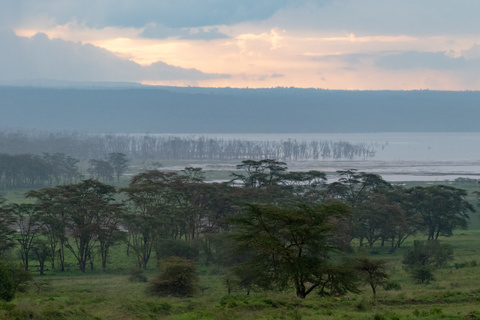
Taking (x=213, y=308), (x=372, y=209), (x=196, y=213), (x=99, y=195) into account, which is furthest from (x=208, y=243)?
(x=213, y=308)

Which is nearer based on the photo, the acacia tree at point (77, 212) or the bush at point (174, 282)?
the bush at point (174, 282)

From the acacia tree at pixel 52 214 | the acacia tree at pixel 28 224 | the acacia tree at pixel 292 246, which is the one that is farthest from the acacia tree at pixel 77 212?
the acacia tree at pixel 292 246

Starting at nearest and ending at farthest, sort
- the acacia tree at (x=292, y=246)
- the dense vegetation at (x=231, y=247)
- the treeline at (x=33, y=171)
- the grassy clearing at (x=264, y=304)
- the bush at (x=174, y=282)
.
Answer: the grassy clearing at (x=264, y=304) < the dense vegetation at (x=231, y=247) < the acacia tree at (x=292, y=246) < the bush at (x=174, y=282) < the treeline at (x=33, y=171)

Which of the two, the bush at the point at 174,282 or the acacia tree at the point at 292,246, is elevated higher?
the acacia tree at the point at 292,246

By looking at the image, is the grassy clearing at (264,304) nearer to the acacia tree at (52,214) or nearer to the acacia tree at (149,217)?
the acacia tree at (149,217)

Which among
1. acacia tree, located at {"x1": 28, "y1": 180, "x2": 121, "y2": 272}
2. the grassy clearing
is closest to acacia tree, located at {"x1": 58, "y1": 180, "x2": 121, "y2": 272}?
acacia tree, located at {"x1": 28, "y1": 180, "x2": 121, "y2": 272}
